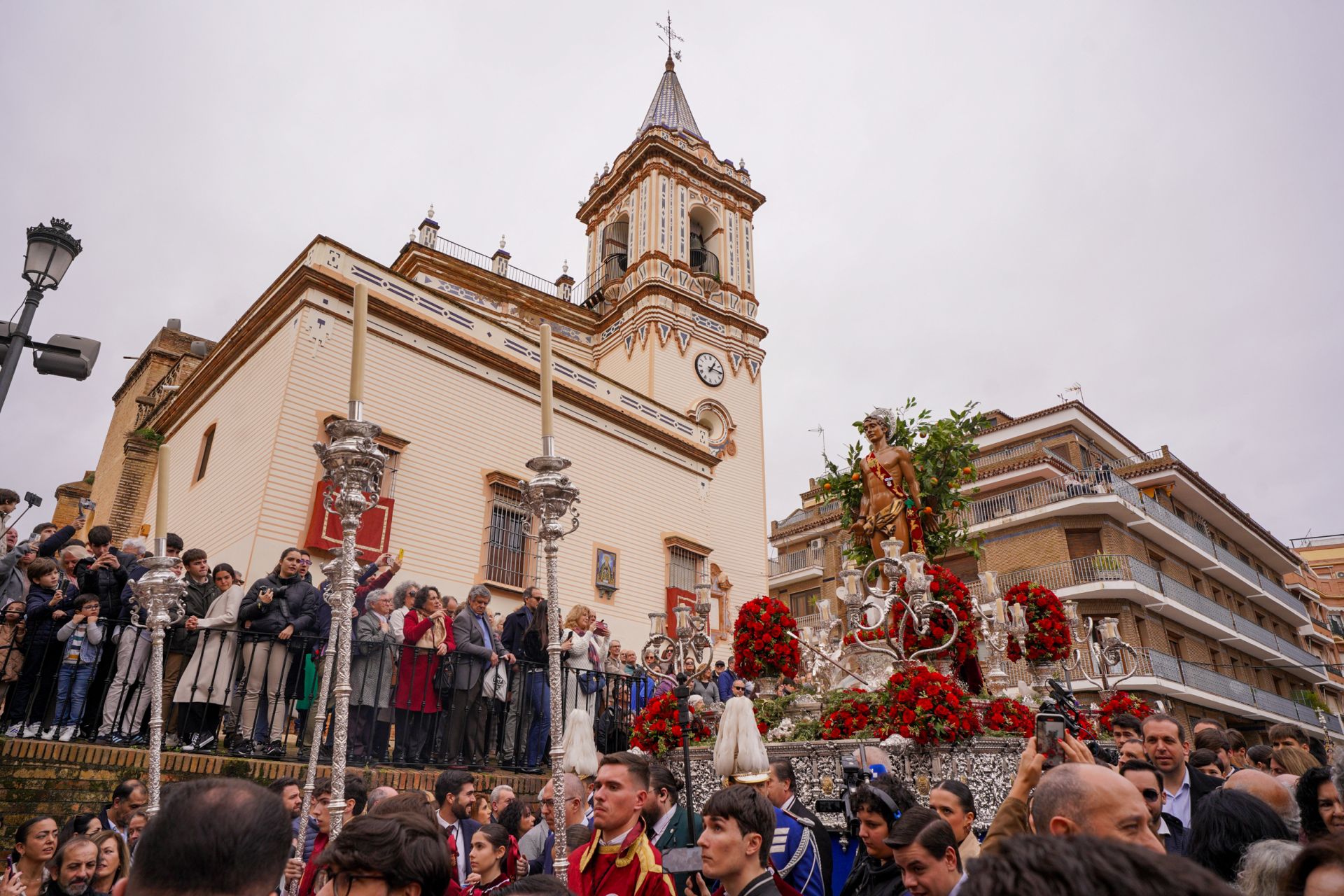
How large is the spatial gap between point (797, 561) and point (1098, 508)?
1236cm

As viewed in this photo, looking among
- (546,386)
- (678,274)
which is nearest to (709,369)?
(678,274)

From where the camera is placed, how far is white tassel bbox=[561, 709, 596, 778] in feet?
19.4

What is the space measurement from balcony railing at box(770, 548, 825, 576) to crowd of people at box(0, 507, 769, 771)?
25.3 metres

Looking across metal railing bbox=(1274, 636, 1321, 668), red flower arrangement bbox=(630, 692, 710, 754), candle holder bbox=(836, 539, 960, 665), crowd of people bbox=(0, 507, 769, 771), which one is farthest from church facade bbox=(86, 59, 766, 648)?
metal railing bbox=(1274, 636, 1321, 668)

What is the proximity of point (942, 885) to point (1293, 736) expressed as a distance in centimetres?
432

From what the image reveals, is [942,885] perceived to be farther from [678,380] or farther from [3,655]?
[678,380]

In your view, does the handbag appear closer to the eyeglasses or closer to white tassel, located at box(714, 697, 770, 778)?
white tassel, located at box(714, 697, 770, 778)

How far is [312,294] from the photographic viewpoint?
1414 centimetres

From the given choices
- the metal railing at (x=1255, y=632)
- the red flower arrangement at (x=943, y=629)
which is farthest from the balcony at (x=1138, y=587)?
the red flower arrangement at (x=943, y=629)

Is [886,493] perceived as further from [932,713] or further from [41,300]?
[41,300]

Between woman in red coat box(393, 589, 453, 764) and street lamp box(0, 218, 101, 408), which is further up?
street lamp box(0, 218, 101, 408)

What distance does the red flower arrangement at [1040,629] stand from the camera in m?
8.66

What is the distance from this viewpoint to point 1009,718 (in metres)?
6.95

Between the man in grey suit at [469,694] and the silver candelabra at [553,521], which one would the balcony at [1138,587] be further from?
the silver candelabra at [553,521]
